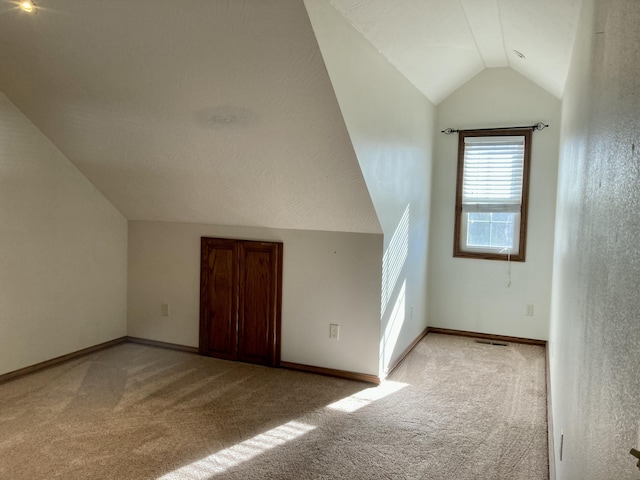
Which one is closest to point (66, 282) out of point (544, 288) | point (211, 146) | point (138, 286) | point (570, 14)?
point (138, 286)

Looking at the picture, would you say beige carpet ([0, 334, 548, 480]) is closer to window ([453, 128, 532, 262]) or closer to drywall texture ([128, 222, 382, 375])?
drywall texture ([128, 222, 382, 375])

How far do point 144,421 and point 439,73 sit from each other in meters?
3.32

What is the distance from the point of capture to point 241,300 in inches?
149

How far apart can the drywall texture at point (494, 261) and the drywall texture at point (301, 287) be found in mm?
1627

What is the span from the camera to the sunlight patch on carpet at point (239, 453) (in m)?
2.19

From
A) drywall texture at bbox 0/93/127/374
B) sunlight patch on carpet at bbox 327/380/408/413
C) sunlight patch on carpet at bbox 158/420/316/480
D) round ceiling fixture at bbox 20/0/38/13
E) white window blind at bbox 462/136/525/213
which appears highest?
round ceiling fixture at bbox 20/0/38/13

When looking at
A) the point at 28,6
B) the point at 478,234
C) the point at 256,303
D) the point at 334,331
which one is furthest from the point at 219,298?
the point at 478,234

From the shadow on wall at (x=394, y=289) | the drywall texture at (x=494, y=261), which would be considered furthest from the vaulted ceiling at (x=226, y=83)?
the drywall texture at (x=494, y=261)

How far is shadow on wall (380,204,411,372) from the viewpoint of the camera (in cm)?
340

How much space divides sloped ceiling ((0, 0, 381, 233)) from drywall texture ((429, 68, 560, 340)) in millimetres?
1735

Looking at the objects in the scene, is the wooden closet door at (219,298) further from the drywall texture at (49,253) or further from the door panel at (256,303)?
the drywall texture at (49,253)

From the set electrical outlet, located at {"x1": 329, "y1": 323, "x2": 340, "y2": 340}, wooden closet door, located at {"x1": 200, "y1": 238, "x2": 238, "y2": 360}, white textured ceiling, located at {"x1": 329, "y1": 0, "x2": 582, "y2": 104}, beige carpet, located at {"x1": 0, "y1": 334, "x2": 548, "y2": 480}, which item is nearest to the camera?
beige carpet, located at {"x1": 0, "y1": 334, "x2": 548, "y2": 480}

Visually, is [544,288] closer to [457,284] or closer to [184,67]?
[457,284]

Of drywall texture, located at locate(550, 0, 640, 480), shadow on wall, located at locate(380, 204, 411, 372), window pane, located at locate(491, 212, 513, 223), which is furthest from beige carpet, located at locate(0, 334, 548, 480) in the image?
window pane, located at locate(491, 212, 513, 223)
